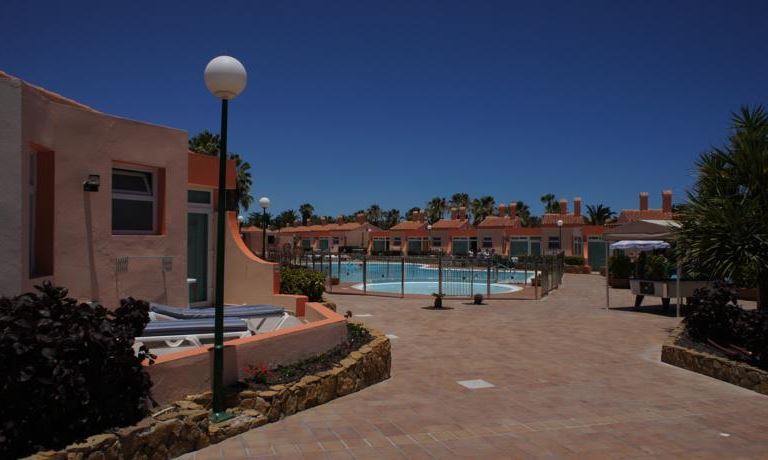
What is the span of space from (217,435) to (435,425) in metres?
2.25

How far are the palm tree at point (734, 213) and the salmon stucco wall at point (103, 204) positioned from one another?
9.64m

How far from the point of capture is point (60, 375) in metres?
3.96

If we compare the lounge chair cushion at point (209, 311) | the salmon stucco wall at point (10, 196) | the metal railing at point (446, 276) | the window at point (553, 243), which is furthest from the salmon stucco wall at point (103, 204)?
the window at point (553, 243)

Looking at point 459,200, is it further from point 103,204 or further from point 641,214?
point 103,204

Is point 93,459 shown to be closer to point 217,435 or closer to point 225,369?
point 217,435

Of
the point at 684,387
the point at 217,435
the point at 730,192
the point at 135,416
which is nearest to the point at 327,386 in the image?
the point at 217,435

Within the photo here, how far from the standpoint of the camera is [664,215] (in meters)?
37.9

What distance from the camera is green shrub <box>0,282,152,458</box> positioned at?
3.81m

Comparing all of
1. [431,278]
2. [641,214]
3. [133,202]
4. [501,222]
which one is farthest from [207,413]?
[501,222]

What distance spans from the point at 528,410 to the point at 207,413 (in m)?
3.68

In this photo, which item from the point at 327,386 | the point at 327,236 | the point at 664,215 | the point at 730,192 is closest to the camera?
the point at 327,386

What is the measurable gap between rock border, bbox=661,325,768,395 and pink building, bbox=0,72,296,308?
8.32 meters

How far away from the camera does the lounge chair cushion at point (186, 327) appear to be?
6660mm

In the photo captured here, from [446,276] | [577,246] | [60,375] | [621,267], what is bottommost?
[446,276]
